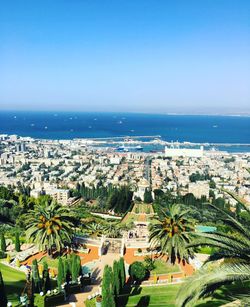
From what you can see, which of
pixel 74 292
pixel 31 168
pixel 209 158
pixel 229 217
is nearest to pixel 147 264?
pixel 74 292

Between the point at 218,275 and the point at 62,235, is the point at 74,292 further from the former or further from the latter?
the point at 218,275

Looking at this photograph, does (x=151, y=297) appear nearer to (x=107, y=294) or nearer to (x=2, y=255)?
(x=107, y=294)

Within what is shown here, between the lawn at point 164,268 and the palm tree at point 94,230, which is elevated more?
the lawn at point 164,268

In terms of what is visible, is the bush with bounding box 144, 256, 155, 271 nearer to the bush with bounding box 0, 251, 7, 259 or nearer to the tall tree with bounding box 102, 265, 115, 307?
the tall tree with bounding box 102, 265, 115, 307

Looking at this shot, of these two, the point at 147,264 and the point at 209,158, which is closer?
the point at 147,264

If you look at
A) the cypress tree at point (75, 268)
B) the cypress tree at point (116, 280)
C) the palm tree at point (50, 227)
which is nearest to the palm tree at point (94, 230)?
the palm tree at point (50, 227)

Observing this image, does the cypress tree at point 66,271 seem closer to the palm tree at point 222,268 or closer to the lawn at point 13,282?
the lawn at point 13,282

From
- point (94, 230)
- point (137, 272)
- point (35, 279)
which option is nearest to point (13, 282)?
point (35, 279)
